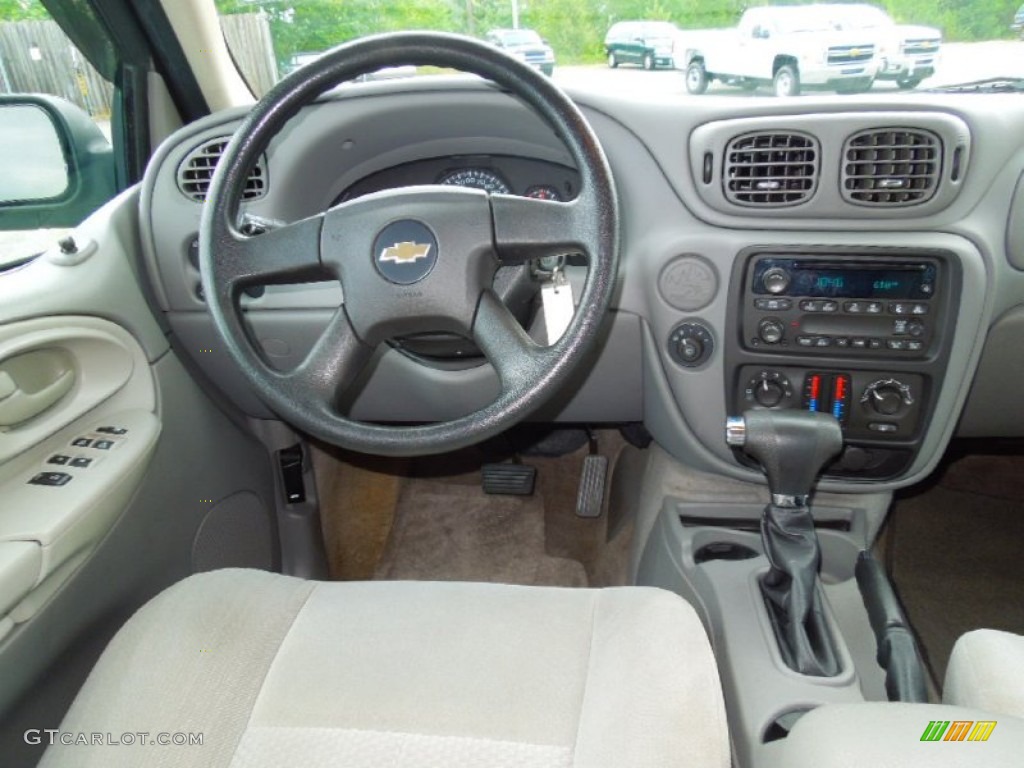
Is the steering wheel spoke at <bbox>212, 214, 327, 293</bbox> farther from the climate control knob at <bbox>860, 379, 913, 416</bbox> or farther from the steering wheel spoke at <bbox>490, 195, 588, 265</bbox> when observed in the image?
the climate control knob at <bbox>860, 379, 913, 416</bbox>

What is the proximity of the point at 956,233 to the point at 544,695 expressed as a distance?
1004mm

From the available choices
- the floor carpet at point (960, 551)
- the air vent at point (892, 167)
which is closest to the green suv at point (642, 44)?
the air vent at point (892, 167)

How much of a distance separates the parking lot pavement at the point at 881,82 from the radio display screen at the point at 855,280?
0.33 m

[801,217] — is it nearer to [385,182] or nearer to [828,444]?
[828,444]

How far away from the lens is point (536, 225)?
1.05 meters

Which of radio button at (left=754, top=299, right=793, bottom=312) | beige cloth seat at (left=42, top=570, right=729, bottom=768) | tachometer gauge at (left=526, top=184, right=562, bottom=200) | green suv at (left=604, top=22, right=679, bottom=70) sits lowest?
beige cloth seat at (left=42, top=570, right=729, bottom=768)

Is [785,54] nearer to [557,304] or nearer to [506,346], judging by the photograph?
[557,304]

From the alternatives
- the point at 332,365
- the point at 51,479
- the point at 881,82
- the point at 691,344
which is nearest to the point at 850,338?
the point at 691,344

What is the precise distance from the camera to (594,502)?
6.86 feet

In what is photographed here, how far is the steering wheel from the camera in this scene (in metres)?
1.02

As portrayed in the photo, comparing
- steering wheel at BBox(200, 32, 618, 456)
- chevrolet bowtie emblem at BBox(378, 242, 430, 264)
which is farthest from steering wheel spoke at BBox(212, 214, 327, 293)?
chevrolet bowtie emblem at BBox(378, 242, 430, 264)

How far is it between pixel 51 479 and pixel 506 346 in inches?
30.9

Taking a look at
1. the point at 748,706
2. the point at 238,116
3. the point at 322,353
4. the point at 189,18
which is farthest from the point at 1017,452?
the point at 189,18

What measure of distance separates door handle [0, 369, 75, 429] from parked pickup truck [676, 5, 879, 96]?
4.07 feet
